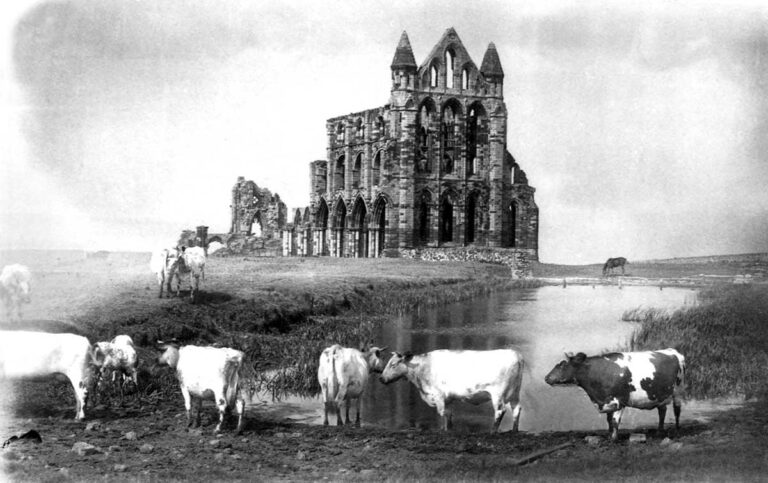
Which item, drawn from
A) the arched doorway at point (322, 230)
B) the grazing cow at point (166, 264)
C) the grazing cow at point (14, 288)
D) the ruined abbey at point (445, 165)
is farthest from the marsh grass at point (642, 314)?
the arched doorway at point (322, 230)

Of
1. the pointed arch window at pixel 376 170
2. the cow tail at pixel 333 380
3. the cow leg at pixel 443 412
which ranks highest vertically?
the pointed arch window at pixel 376 170

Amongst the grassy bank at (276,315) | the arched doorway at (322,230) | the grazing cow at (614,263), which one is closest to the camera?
the grassy bank at (276,315)

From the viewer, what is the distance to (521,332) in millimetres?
23562

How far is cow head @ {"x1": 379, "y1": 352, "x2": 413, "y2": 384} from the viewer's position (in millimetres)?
14883

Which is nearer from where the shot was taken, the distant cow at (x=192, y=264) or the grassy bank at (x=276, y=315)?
→ the grassy bank at (x=276, y=315)

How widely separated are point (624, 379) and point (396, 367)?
152 inches

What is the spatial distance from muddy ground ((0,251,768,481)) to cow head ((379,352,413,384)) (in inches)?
38.0

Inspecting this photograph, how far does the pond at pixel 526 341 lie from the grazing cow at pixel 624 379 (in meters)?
1.38

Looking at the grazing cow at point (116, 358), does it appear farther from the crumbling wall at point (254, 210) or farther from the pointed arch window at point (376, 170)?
the crumbling wall at point (254, 210)

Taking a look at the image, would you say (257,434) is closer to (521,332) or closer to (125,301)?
(125,301)

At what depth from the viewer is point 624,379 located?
44.2 ft

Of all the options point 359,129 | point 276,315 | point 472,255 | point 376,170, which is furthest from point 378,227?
point 276,315

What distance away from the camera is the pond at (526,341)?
51.2 ft

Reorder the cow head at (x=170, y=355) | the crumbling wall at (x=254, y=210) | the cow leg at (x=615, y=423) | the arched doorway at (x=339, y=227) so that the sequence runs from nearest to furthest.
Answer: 1. the cow leg at (x=615, y=423)
2. the cow head at (x=170, y=355)
3. the arched doorway at (x=339, y=227)
4. the crumbling wall at (x=254, y=210)
